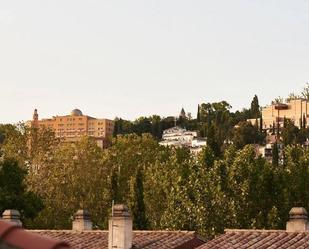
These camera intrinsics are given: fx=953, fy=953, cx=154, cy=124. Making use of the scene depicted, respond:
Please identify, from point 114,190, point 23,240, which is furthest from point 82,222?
point 114,190

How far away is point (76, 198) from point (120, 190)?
12.6ft

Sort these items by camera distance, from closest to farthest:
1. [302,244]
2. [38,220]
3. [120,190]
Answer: [302,244] → [38,220] → [120,190]

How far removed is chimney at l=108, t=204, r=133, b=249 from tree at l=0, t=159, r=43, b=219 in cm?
2311

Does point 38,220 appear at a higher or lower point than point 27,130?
lower

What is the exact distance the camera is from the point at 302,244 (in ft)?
69.3

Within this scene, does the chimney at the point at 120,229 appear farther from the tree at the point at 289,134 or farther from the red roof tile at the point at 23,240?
the tree at the point at 289,134

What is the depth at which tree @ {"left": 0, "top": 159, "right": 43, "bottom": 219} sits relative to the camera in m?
47.2

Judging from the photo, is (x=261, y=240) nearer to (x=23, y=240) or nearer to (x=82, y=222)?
(x=82, y=222)

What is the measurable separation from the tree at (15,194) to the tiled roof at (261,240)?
25393 millimetres

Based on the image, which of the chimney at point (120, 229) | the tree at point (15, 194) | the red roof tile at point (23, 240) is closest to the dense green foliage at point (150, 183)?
the tree at point (15, 194)

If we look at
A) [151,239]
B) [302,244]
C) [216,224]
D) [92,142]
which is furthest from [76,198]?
[302,244]

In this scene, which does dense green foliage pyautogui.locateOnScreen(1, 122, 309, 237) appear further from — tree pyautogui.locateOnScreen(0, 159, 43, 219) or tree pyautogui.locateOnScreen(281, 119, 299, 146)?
tree pyautogui.locateOnScreen(281, 119, 299, 146)

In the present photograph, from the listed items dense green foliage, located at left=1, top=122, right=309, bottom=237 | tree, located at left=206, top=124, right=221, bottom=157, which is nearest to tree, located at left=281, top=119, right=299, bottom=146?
dense green foliage, located at left=1, top=122, right=309, bottom=237

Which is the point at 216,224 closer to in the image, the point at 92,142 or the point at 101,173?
the point at 101,173
